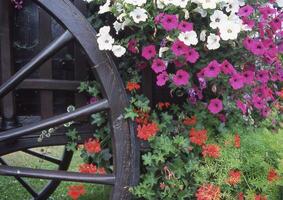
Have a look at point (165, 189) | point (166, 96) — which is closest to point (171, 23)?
point (166, 96)

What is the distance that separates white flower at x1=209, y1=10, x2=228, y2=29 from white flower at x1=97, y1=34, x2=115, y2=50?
18.6 inches

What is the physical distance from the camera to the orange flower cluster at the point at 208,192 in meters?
2.33

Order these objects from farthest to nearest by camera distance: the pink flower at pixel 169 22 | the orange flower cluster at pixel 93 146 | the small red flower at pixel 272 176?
1. the orange flower cluster at pixel 93 146
2. the small red flower at pixel 272 176
3. the pink flower at pixel 169 22

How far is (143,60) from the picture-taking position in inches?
99.7

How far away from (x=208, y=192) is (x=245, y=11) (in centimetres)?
88

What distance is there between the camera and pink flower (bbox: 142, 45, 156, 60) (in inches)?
92.0

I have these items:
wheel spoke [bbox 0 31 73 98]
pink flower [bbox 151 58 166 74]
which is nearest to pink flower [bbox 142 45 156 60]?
pink flower [bbox 151 58 166 74]

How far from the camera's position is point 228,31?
2250 millimetres

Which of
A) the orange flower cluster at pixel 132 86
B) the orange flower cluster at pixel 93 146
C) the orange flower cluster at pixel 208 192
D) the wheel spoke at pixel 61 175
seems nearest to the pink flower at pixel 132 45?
the orange flower cluster at pixel 132 86

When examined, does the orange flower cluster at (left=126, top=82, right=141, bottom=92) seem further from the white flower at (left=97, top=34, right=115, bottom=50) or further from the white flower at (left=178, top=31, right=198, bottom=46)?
the white flower at (left=178, top=31, right=198, bottom=46)

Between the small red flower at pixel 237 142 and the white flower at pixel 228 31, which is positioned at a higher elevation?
the white flower at pixel 228 31

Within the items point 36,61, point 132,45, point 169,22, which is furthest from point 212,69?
point 36,61

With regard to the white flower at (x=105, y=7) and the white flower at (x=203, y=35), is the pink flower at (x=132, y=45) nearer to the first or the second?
the white flower at (x=105, y=7)

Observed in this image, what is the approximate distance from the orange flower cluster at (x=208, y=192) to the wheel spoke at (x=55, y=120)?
61 cm
